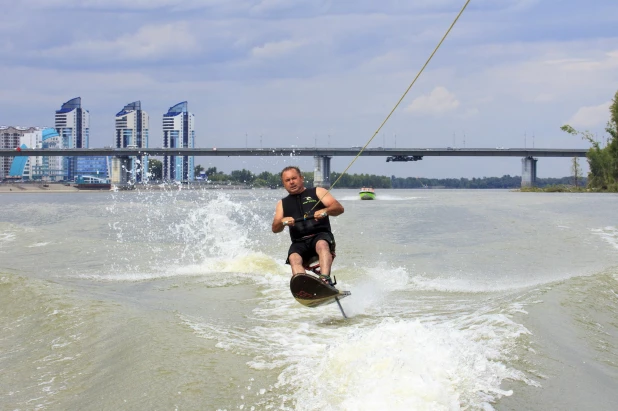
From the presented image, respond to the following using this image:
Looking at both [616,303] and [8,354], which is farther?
[616,303]

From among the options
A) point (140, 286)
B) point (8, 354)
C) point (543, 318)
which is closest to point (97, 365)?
point (8, 354)

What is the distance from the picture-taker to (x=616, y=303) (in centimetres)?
920

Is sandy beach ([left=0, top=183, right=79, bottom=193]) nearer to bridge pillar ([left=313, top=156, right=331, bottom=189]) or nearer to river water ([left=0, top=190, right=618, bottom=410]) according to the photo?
bridge pillar ([left=313, top=156, right=331, bottom=189])

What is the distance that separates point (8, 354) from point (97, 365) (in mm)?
1448

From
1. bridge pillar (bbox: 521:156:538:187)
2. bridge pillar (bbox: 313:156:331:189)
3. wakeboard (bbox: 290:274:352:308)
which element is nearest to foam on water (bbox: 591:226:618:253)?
wakeboard (bbox: 290:274:352:308)

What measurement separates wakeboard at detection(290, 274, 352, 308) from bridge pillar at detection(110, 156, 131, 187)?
107m

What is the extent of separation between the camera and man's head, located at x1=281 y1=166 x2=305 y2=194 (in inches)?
332

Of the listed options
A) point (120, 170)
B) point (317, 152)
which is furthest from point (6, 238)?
point (120, 170)

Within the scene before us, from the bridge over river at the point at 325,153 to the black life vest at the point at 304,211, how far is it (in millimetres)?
81583

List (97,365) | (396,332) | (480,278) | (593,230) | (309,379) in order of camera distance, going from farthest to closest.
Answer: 1. (593,230)
2. (480,278)
3. (97,365)
4. (396,332)
5. (309,379)

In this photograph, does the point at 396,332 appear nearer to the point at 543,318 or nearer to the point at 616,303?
the point at 543,318

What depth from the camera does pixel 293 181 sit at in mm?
8438

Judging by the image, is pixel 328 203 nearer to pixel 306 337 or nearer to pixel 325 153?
pixel 306 337

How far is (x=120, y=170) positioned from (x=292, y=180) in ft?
358
